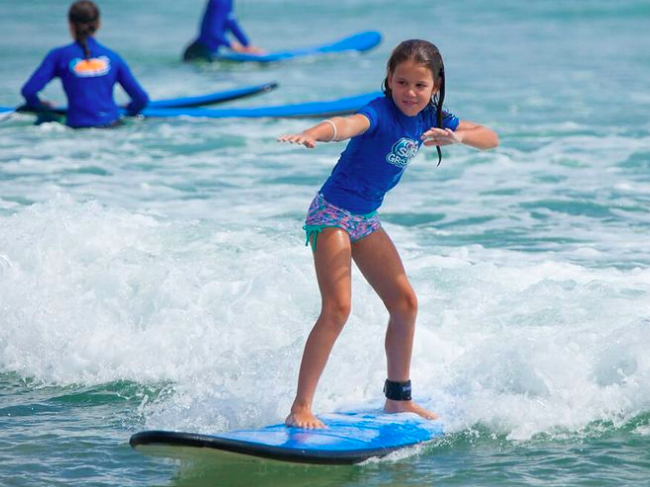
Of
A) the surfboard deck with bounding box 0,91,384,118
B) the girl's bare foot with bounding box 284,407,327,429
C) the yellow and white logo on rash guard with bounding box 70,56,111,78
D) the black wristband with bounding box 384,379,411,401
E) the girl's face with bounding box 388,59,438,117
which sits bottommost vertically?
the girl's bare foot with bounding box 284,407,327,429

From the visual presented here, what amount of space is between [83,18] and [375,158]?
697cm

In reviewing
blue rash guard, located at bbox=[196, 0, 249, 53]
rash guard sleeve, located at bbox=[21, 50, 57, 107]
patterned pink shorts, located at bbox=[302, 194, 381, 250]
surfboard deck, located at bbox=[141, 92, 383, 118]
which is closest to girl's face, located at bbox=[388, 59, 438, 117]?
patterned pink shorts, located at bbox=[302, 194, 381, 250]

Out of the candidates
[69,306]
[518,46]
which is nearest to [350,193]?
[69,306]

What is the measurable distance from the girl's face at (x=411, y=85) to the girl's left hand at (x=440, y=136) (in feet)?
0.37

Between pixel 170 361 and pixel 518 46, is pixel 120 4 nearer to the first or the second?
pixel 518 46

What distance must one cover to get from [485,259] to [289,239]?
1205 millimetres

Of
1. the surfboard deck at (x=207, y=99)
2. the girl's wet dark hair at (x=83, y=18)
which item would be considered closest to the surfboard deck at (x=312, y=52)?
the surfboard deck at (x=207, y=99)

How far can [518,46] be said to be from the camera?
1959cm

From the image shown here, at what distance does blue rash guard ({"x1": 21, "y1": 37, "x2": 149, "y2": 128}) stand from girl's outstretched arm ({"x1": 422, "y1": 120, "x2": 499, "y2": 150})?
23.5ft

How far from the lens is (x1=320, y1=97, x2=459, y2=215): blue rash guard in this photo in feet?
14.1

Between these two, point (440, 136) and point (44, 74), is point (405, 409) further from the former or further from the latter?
point (44, 74)

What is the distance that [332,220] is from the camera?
435 cm

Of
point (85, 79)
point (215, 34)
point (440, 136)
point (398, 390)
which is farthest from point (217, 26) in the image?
point (440, 136)

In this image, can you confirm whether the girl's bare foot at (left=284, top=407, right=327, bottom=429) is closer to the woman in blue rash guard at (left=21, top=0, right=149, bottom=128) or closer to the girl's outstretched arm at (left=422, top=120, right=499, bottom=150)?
the girl's outstretched arm at (left=422, top=120, right=499, bottom=150)
